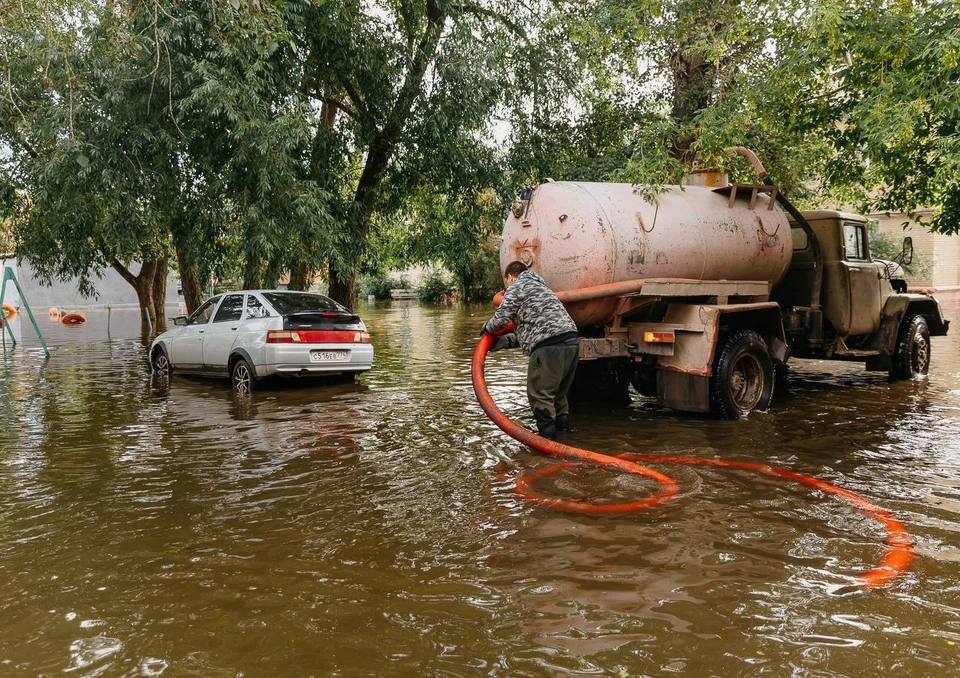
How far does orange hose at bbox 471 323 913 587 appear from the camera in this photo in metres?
4.23

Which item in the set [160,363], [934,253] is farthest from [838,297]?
[934,253]

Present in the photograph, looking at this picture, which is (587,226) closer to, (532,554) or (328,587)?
(532,554)

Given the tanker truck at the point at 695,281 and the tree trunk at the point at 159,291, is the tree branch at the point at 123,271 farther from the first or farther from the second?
the tanker truck at the point at 695,281

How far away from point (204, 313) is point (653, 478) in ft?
29.1

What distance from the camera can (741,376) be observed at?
8.98 m

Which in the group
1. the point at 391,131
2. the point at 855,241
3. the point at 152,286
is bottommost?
the point at 855,241

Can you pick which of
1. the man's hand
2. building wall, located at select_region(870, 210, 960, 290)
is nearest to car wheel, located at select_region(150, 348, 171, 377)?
the man's hand

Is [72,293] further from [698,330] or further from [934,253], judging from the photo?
[698,330]

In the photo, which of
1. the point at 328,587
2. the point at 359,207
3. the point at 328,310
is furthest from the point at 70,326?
the point at 328,587

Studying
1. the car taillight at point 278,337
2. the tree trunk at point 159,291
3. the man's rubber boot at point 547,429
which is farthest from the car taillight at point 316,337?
the tree trunk at point 159,291

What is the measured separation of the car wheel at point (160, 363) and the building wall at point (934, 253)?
30.5 m

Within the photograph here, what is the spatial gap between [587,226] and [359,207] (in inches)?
312

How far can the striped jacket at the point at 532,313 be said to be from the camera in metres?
7.39

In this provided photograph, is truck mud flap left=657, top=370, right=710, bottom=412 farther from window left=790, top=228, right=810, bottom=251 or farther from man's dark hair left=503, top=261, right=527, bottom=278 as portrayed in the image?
window left=790, top=228, right=810, bottom=251
